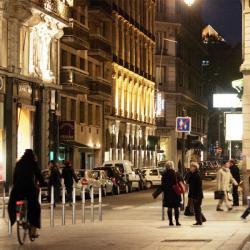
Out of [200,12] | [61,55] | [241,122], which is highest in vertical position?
[200,12]

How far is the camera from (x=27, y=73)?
53.4 meters

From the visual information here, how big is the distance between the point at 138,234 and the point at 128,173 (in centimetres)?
3494

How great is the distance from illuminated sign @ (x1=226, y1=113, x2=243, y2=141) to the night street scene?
0.04 m

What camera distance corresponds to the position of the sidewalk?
19.4 metres

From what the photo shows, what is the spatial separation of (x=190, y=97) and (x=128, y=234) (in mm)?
90603

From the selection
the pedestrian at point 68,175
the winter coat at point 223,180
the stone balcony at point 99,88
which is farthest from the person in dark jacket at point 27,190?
the stone balcony at point 99,88

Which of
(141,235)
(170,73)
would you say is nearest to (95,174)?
(141,235)

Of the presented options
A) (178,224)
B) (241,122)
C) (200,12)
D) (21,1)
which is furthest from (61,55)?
(200,12)

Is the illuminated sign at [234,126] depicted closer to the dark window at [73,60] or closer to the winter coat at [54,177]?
the winter coat at [54,177]

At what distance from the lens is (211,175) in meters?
84.3

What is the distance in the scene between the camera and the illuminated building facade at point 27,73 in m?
50.1

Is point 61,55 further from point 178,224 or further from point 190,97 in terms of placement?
point 190,97

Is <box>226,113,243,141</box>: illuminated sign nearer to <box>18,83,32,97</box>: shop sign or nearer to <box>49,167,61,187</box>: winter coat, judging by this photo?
<box>49,167,61,187</box>: winter coat

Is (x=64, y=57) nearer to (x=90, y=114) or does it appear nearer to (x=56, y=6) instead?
(x=56, y=6)
